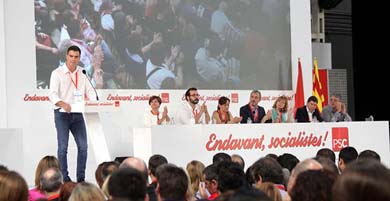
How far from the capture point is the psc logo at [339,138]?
838cm

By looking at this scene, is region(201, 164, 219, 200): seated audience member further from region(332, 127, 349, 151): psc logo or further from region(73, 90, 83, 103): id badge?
region(332, 127, 349, 151): psc logo

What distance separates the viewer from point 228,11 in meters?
10.8

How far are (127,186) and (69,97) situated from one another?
4.12 m

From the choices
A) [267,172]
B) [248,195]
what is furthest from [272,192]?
[248,195]

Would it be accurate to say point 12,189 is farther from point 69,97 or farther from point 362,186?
point 69,97

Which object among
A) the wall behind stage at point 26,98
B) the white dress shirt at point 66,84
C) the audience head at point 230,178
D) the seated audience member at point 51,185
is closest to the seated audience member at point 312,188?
the audience head at point 230,178

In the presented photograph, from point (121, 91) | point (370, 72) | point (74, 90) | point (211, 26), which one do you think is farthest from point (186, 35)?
point (370, 72)

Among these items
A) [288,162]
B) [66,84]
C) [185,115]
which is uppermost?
[66,84]

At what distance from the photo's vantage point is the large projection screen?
894cm

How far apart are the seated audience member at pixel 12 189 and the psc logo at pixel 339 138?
6.42m

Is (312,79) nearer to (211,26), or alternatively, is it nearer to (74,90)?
(211,26)

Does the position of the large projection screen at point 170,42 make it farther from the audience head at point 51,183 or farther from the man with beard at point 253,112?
the audience head at point 51,183

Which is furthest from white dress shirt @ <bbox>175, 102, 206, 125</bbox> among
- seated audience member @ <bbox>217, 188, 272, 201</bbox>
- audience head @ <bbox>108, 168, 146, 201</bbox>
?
seated audience member @ <bbox>217, 188, 272, 201</bbox>

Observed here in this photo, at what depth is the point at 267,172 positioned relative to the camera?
12.1 feet
